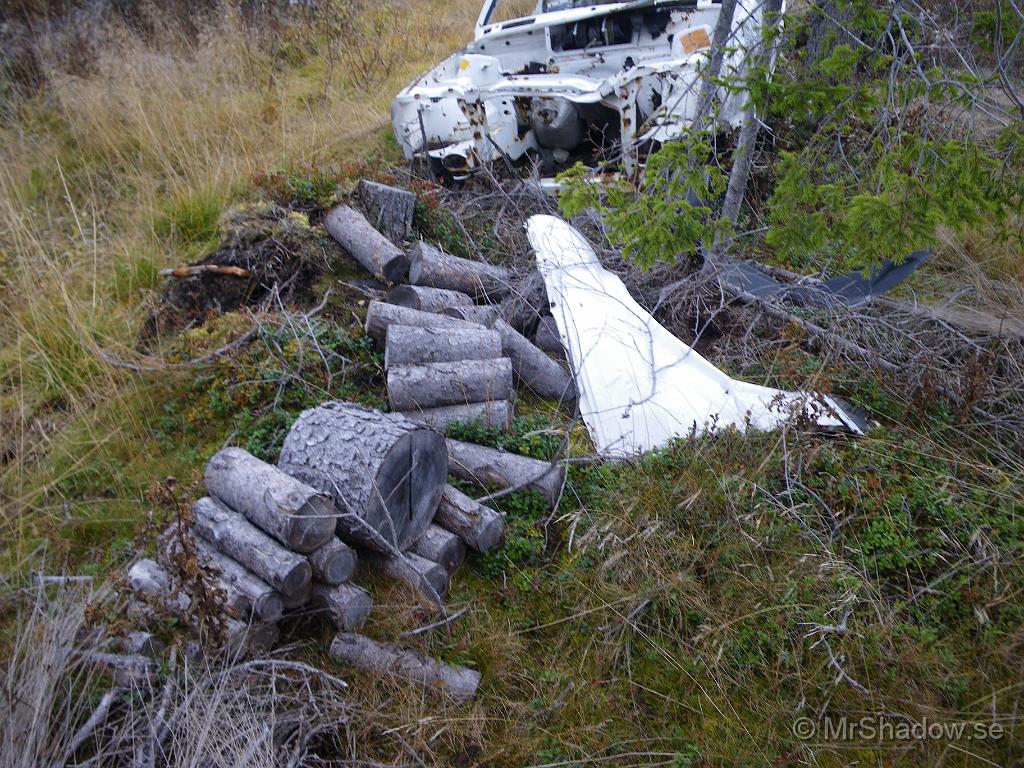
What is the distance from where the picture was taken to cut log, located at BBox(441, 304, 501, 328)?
4348 millimetres

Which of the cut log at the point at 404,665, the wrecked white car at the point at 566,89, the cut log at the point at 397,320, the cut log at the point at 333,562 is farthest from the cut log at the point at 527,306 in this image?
the cut log at the point at 404,665

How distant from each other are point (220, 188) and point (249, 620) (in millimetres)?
3937

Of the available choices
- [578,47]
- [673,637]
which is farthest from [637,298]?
[578,47]

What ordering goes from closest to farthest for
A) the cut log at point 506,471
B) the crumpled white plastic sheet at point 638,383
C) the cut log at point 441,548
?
1. the cut log at point 441,548
2. the cut log at point 506,471
3. the crumpled white plastic sheet at point 638,383

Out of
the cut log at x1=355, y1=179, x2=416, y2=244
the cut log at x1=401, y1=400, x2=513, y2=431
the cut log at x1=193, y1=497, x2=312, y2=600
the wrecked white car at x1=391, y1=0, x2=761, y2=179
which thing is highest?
the wrecked white car at x1=391, y1=0, x2=761, y2=179

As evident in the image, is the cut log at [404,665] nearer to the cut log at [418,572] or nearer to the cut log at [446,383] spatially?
the cut log at [418,572]

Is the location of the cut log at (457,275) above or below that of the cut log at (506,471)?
above

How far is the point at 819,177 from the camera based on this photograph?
170 inches

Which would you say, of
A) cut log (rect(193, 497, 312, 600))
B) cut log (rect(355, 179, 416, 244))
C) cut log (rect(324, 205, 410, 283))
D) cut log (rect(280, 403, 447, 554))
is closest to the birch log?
cut log (rect(280, 403, 447, 554))

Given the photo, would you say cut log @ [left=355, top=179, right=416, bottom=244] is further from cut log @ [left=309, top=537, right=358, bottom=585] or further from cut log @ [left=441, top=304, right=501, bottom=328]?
cut log @ [left=309, top=537, right=358, bottom=585]

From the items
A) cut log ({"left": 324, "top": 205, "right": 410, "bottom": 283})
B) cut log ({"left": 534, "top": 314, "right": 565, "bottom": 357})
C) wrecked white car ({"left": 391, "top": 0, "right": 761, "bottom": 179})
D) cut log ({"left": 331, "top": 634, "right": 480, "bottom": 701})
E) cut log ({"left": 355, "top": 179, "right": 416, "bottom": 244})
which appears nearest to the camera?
cut log ({"left": 331, "top": 634, "right": 480, "bottom": 701})

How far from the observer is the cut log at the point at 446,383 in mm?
3709

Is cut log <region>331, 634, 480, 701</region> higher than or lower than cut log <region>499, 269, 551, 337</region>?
lower

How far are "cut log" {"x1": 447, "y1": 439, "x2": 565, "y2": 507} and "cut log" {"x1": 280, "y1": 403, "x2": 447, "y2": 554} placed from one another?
0.99ft
